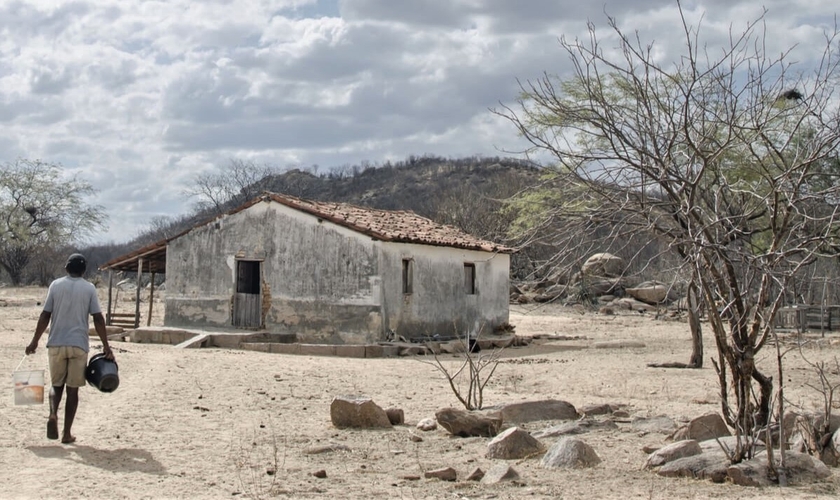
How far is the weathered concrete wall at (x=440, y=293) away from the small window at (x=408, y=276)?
92mm

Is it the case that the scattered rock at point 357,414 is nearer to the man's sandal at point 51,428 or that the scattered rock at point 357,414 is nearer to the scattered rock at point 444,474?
the scattered rock at point 444,474

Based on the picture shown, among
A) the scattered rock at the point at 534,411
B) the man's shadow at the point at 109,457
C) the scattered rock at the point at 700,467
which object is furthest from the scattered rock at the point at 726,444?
the man's shadow at the point at 109,457

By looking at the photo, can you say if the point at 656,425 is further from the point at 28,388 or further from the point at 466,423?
the point at 28,388

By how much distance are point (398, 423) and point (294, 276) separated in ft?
40.8

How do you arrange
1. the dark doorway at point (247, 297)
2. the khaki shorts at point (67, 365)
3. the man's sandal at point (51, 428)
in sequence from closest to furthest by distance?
the khaki shorts at point (67, 365)
the man's sandal at point (51, 428)
the dark doorway at point (247, 297)

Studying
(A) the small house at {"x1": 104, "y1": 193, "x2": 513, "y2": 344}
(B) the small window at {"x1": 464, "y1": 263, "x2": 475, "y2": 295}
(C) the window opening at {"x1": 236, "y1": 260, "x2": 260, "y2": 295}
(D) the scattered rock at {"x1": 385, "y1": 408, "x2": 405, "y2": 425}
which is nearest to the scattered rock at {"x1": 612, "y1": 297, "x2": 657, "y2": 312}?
(A) the small house at {"x1": 104, "y1": 193, "x2": 513, "y2": 344}

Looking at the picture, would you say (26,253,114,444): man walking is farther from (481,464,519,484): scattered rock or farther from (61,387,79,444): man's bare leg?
(481,464,519,484): scattered rock

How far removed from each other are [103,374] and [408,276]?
14.2 metres

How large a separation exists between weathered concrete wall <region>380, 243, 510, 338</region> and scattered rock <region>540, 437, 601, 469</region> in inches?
510

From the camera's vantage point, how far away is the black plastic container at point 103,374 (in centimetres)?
790

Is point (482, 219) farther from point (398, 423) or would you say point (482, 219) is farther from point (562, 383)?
point (398, 423)

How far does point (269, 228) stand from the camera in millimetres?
22234

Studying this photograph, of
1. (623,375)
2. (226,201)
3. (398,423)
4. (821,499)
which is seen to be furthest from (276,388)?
(226,201)

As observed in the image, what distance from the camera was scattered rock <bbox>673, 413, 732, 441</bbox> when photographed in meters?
8.07
